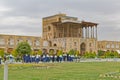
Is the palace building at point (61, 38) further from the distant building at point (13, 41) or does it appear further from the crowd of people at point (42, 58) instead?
the crowd of people at point (42, 58)

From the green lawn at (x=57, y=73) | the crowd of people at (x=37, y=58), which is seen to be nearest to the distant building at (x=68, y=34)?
the crowd of people at (x=37, y=58)

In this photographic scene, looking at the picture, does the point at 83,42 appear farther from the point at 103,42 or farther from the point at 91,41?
the point at 103,42

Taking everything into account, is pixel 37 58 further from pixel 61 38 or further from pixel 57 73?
pixel 61 38

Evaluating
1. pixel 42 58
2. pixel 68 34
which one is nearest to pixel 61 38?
pixel 68 34

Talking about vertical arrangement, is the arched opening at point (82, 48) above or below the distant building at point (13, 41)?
below

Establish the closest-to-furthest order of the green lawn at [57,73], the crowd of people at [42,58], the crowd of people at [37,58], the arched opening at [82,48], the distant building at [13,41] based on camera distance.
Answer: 1. the green lawn at [57,73]
2. the crowd of people at [37,58]
3. the crowd of people at [42,58]
4. the distant building at [13,41]
5. the arched opening at [82,48]

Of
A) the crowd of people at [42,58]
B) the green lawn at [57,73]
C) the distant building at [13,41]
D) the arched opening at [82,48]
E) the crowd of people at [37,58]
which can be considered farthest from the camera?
A: the arched opening at [82,48]

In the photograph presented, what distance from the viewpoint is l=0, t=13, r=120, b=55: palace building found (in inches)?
3176

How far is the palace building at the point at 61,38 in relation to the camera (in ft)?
265

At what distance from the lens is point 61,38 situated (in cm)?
8644

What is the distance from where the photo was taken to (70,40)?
84562 mm

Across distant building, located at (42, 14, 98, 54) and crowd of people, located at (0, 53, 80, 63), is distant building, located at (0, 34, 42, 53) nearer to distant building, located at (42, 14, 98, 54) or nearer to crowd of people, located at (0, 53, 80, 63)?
distant building, located at (42, 14, 98, 54)

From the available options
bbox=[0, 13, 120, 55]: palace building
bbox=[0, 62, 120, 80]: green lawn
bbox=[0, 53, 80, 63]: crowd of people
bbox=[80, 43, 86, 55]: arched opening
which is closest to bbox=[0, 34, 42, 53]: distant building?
bbox=[0, 13, 120, 55]: palace building

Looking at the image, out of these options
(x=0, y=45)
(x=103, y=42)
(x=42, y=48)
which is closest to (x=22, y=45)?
(x=0, y=45)
